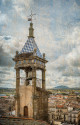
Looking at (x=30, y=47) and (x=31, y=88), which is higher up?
(x=30, y=47)

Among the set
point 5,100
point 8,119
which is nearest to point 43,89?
point 8,119

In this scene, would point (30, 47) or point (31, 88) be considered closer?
point (31, 88)

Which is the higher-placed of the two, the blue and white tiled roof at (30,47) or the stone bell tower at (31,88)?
the blue and white tiled roof at (30,47)

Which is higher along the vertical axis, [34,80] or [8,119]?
[34,80]

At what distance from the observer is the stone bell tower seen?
10.2 m

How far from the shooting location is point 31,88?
33.9 feet

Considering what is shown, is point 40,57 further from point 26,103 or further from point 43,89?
point 26,103

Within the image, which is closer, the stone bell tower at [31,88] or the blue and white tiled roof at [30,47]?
the stone bell tower at [31,88]

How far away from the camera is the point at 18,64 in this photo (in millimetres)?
10781

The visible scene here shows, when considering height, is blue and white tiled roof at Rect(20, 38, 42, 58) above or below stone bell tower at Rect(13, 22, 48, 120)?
above

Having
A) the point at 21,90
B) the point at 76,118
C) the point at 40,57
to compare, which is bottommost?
the point at 76,118

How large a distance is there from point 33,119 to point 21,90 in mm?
2025

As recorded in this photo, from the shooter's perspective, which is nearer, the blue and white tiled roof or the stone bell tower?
the stone bell tower

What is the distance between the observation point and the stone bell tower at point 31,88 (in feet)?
33.4
